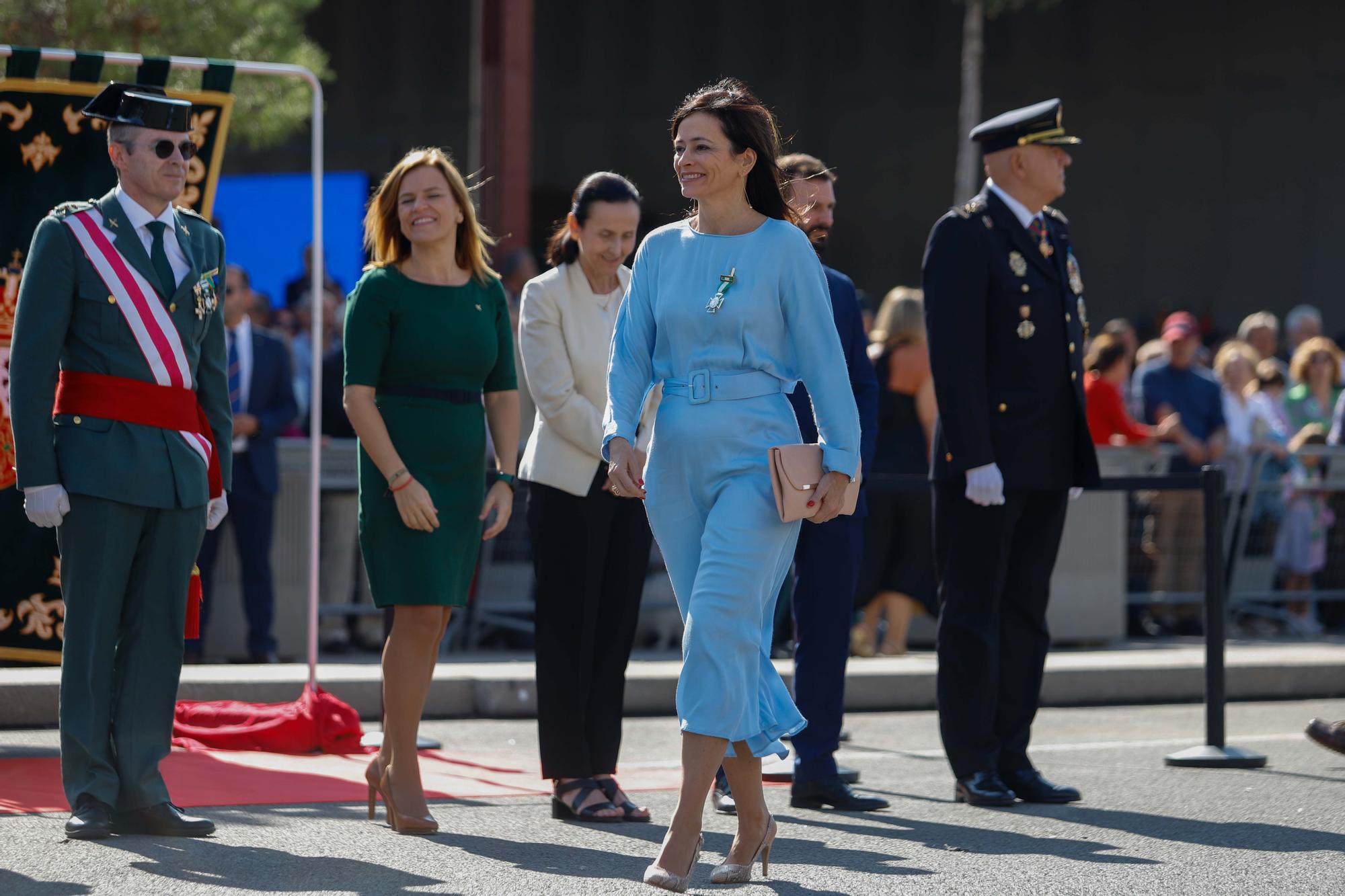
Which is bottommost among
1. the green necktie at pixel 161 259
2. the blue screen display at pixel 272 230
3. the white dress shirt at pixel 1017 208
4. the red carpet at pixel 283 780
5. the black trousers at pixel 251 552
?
the red carpet at pixel 283 780

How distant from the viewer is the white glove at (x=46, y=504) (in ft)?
18.1

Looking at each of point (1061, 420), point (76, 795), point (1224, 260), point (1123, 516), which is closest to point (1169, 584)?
point (1123, 516)

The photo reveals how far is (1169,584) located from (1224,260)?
1495 centimetres

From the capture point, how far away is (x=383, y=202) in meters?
6.10

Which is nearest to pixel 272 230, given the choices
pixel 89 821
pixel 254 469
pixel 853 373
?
pixel 254 469

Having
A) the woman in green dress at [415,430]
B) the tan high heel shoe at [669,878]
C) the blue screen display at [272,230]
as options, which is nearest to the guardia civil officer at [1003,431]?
the woman in green dress at [415,430]

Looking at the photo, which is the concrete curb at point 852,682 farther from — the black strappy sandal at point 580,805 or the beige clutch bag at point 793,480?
the beige clutch bag at point 793,480

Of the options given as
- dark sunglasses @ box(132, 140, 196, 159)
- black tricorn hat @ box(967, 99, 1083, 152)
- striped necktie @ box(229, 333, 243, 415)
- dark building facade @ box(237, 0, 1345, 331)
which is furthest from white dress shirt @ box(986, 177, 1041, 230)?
dark building facade @ box(237, 0, 1345, 331)

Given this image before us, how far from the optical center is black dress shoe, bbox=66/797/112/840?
547 centimetres

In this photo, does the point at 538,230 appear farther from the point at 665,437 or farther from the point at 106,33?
the point at 665,437

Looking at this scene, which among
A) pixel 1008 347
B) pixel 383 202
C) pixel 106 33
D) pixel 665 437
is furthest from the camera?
pixel 106 33

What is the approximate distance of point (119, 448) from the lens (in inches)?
221

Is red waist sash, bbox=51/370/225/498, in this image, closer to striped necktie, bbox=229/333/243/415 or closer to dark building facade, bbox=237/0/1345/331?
striped necktie, bbox=229/333/243/415

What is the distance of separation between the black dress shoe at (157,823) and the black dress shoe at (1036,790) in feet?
8.95
